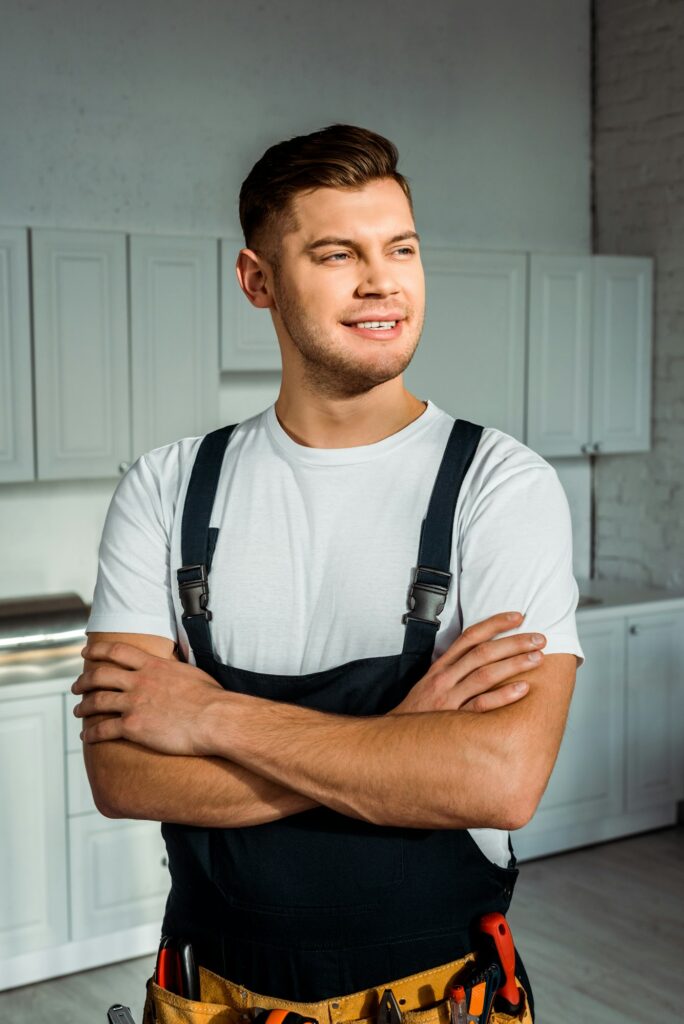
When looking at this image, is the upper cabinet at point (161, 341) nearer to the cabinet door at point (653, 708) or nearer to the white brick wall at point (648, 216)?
the white brick wall at point (648, 216)

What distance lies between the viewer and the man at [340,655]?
4.75 feet

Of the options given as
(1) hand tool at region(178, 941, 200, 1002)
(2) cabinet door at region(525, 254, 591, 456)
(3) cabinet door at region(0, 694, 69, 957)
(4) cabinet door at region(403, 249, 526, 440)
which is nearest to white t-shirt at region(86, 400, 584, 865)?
(1) hand tool at region(178, 941, 200, 1002)

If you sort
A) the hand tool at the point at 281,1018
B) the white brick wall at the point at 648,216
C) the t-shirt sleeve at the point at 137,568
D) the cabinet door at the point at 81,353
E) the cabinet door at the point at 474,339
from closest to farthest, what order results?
the hand tool at the point at 281,1018
the t-shirt sleeve at the point at 137,568
the cabinet door at the point at 81,353
the cabinet door at the point at 474,339
the white brick wall at the point at 648,216

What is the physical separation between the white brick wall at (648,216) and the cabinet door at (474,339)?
70 cm

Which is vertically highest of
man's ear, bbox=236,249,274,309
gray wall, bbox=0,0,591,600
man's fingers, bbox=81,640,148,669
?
gray wall, bbox=0,0,591,600

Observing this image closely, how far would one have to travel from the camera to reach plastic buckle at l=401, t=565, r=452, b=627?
58.1 inches

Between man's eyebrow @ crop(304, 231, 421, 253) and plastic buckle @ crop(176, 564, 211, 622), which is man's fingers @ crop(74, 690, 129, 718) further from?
man's eyebrow @ crop(304, 231, 421, 253)

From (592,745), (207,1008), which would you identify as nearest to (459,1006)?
(207,1008)

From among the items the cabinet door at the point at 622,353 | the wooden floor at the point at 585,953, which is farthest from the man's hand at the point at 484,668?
the cabinet door at the point at 622,353

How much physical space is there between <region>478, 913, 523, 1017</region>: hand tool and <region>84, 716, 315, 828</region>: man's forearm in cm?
27

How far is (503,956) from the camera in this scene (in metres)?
1.46

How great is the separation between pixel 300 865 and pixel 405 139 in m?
3.80

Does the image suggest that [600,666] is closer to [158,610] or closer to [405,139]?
[405,139]

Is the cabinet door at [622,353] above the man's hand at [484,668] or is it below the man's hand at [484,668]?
above
